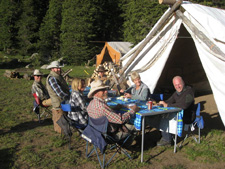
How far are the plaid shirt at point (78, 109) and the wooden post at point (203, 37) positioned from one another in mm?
2578

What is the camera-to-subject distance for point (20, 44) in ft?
89.0

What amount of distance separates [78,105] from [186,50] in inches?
193

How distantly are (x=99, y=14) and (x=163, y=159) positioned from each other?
25140 mm

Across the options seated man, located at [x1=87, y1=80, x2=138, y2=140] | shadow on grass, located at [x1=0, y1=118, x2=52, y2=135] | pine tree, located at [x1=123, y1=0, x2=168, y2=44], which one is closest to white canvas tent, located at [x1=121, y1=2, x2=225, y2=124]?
seated man, located at [x1=87, y1=80, x2=138, y2=140]

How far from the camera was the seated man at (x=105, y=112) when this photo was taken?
3.05 meters

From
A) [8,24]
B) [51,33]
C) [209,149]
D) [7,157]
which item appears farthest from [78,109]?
[8,24]

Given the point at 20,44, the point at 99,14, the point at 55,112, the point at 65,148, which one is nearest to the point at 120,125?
the point at 65,148

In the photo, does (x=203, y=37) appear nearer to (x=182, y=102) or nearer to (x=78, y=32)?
(x=182, y=102)

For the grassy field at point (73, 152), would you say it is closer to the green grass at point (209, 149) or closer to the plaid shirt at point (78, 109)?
the green grass at point (209, 149)

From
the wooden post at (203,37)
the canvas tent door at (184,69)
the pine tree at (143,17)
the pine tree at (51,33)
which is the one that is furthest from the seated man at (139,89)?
the pine tree at (51,33)

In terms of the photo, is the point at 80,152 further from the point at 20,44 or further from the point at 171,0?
the point at 20,44

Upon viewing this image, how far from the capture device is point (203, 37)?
4230 millimetres

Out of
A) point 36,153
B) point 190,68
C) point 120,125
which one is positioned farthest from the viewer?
point 190,68

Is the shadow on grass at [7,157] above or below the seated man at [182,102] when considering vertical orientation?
below
